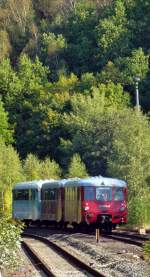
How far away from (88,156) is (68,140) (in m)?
13.6

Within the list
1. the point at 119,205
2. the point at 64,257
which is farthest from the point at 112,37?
the point at 64,257

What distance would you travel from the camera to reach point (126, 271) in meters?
21.7

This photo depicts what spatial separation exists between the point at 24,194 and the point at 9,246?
111 ft

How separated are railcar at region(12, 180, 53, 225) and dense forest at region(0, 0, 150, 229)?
15.6 ft

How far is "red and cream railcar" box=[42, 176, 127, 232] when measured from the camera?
144 feet

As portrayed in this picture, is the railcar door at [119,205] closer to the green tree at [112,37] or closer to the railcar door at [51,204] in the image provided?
the railcar door at [51,204]

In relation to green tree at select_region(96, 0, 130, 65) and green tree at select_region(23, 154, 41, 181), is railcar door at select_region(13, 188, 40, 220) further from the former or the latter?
green tree at select_region(96, 0, 130, 65)

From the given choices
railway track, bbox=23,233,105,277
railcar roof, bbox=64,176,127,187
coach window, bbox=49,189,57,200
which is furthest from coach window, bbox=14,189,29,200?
railway track, bbox=23,233,105,277

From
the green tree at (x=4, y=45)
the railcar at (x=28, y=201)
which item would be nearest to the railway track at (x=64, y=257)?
the railcar at (x=28, y=201)

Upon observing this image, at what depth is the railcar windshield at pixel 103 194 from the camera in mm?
44719

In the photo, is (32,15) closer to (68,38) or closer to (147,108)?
(68,38)

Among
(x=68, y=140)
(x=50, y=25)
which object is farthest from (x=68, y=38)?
(x=68, y=140)

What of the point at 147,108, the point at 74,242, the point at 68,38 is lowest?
the point at 74,242

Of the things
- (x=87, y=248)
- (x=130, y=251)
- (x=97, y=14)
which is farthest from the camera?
(x=97, y=14)
